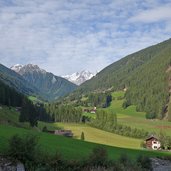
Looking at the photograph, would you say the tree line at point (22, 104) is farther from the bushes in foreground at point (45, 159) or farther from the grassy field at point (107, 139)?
the bushes in foreground at point (45, 159)

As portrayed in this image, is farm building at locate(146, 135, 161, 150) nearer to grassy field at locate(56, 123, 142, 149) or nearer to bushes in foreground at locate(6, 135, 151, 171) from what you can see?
grassy field at locate(56, 123, 142, 149)

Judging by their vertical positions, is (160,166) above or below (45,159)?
below

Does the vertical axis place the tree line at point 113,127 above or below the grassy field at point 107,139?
above

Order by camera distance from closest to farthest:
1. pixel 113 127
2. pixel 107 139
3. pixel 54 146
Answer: pixel 54 146 → pixel 107 139 → pixel 113 127

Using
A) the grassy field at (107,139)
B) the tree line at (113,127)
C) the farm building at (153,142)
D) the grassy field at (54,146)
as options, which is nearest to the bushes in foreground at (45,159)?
the grassy field at (54,146)

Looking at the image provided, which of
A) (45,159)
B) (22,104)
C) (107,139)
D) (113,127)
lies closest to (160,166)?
(45,159)

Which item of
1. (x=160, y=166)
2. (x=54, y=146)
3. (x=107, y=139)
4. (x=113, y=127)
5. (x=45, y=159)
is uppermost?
(x=45, y=159)

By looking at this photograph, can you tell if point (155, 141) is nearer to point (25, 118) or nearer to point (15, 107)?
point (25, 118)

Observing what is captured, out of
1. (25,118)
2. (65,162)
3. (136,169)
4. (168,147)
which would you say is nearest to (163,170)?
(136,169)

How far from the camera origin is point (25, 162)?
33750mm

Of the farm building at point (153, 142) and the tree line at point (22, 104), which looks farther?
the tree line at point (22, 104)

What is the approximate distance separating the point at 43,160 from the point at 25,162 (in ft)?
7.31

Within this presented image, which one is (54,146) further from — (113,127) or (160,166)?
(113,127)

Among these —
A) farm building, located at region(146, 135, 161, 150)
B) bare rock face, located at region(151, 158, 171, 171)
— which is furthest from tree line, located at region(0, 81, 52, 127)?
bare rock face, located at region(151, 158, 171, 171)
